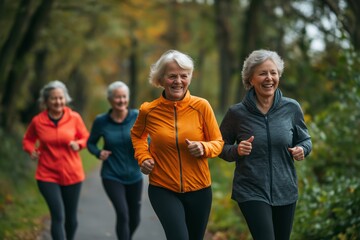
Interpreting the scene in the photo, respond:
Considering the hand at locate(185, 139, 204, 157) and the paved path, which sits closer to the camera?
the hand at locate(185, 139, 204, 157)

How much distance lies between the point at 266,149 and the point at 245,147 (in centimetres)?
21

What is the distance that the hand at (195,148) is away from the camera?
16.1 feet

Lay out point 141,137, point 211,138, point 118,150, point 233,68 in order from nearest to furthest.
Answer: point 211,138 → point 141,137 → point 118,150 → point 233,68

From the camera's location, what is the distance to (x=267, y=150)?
16.2 feet

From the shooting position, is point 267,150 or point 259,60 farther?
point 259,60

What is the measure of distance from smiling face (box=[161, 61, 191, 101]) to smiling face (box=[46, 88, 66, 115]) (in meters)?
2.53

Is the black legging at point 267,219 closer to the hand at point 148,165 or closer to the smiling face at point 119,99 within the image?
the hand at point 148,165

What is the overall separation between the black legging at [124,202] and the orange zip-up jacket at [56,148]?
1.40 feet

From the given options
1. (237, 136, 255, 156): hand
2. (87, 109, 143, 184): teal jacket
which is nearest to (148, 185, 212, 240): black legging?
(237, 136, 255, 156): hand

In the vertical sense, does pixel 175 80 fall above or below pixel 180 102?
above

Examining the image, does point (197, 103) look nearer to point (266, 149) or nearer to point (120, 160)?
point (266, 149)

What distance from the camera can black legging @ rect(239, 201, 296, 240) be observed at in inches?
190

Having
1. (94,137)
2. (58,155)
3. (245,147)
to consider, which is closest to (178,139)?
(245,147)

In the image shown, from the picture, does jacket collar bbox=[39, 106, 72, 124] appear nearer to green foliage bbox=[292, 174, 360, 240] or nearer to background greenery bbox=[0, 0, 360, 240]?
background greenery bbox=[0, 0, 360, 240]
